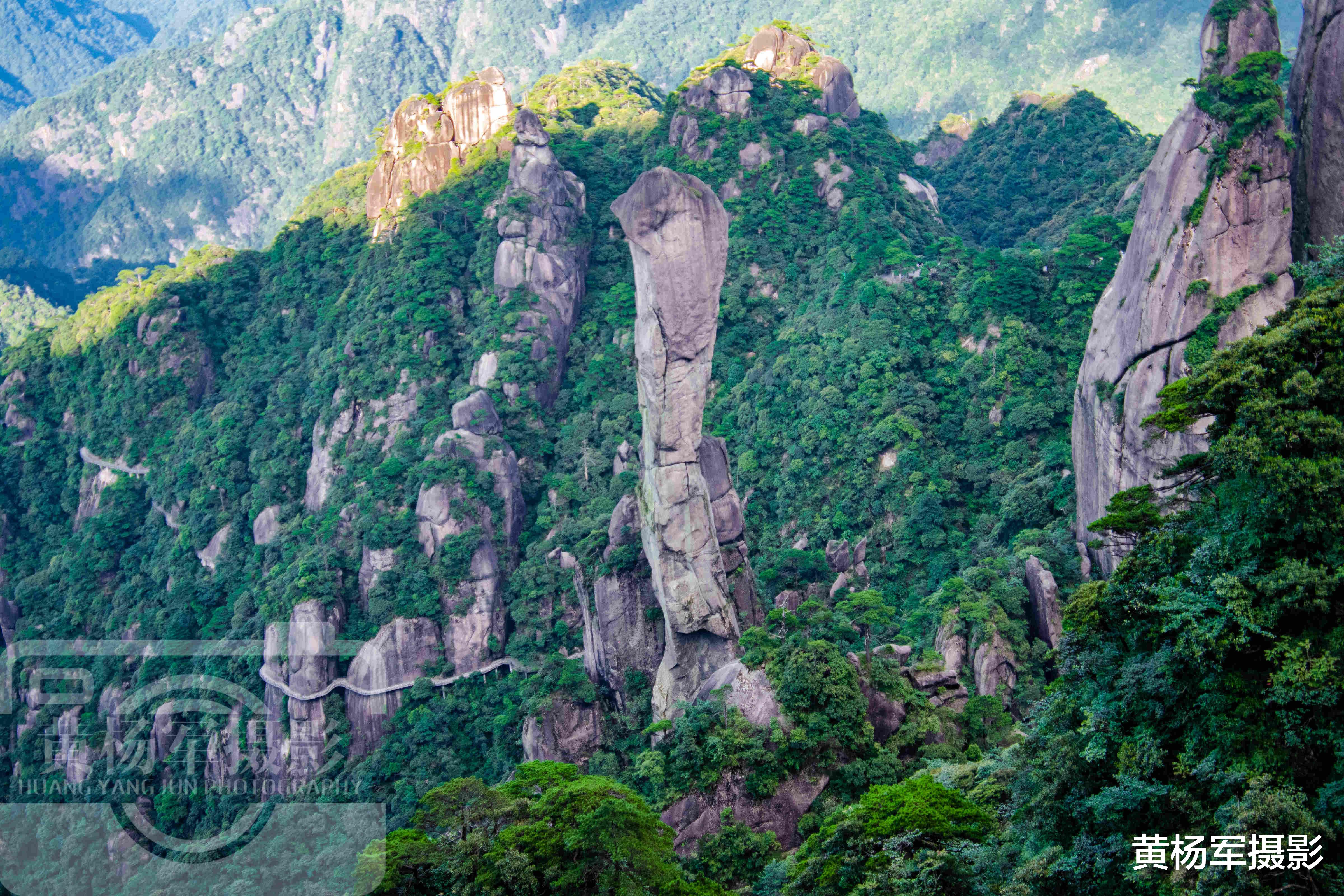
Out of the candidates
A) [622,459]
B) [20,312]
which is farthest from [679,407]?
[20,312]

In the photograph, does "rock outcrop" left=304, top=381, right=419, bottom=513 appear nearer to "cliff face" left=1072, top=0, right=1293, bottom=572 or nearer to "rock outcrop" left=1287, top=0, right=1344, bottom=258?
"cliff face" left=1072, top=0, right=1293, bottom=572

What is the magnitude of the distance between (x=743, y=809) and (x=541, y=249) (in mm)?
31906

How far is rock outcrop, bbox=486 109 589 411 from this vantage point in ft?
164

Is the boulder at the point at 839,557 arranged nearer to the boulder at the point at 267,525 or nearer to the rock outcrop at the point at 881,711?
the rock outcrop at the point at 881,711

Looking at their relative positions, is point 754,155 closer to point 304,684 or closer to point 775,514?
point 775,514

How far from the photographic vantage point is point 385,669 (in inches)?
1629

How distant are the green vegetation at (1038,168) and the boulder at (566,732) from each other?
3124cm

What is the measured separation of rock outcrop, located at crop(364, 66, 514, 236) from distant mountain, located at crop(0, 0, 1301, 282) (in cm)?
4866

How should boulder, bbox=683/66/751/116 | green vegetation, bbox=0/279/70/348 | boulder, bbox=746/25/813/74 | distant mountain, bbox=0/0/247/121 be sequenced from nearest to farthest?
boulder, bbox=683/66/751/116 < boulder, bbox=746/25/813/74 < green vegetation, bbox=0/279/70/348 < distant mountain, bbox=0/0/247/121

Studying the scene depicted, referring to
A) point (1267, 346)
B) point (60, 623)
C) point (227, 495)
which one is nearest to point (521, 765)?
point (1267, 346)

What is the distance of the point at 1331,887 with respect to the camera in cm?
1305

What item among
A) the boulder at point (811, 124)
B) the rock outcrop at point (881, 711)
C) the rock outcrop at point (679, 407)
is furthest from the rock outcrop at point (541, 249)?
the rock outcrop at point (881, 711)

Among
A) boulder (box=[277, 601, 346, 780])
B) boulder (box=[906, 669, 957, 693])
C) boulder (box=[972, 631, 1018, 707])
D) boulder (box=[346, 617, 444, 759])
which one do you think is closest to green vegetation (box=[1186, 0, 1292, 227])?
boulder (box=[972, 631, 1018, 707])

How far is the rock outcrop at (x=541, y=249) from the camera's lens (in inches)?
1973
